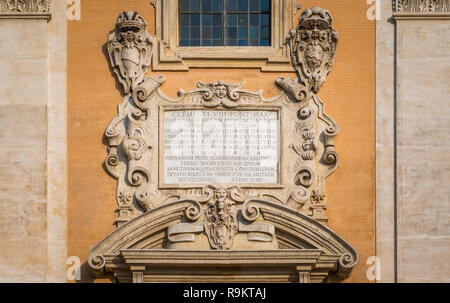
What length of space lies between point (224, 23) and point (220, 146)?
6.46 feet

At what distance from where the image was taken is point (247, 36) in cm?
1936

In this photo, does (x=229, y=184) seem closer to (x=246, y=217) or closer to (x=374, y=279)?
(x=246, y=217)

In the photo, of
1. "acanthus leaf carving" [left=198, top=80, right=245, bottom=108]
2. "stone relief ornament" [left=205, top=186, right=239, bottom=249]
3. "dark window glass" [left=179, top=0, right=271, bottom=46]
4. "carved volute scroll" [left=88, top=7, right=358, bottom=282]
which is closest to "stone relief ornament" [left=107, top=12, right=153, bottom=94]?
"carved volute scroll" [left=88, top=7, right=358, bottom=282]

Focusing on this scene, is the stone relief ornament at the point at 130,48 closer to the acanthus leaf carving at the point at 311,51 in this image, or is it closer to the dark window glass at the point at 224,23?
the dark window glass at the point at 224,23

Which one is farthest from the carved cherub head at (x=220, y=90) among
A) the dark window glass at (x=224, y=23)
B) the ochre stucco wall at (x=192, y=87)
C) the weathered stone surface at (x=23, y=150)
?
the weathered stone surface at (x=23, y=150)

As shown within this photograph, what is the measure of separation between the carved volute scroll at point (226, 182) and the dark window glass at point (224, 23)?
1.94ft

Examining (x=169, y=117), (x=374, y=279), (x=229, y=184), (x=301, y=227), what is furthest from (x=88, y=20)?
(x=374, y=279)

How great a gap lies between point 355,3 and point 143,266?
201 inches

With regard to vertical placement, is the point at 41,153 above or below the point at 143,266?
above

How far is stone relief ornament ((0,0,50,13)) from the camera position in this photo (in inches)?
752

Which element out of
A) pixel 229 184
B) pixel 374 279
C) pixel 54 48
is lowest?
pixel 374 279

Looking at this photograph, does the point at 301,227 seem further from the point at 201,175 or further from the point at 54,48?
the point at 54,48

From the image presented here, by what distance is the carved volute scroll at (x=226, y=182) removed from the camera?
719 inches

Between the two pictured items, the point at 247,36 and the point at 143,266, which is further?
the point at 247,36
